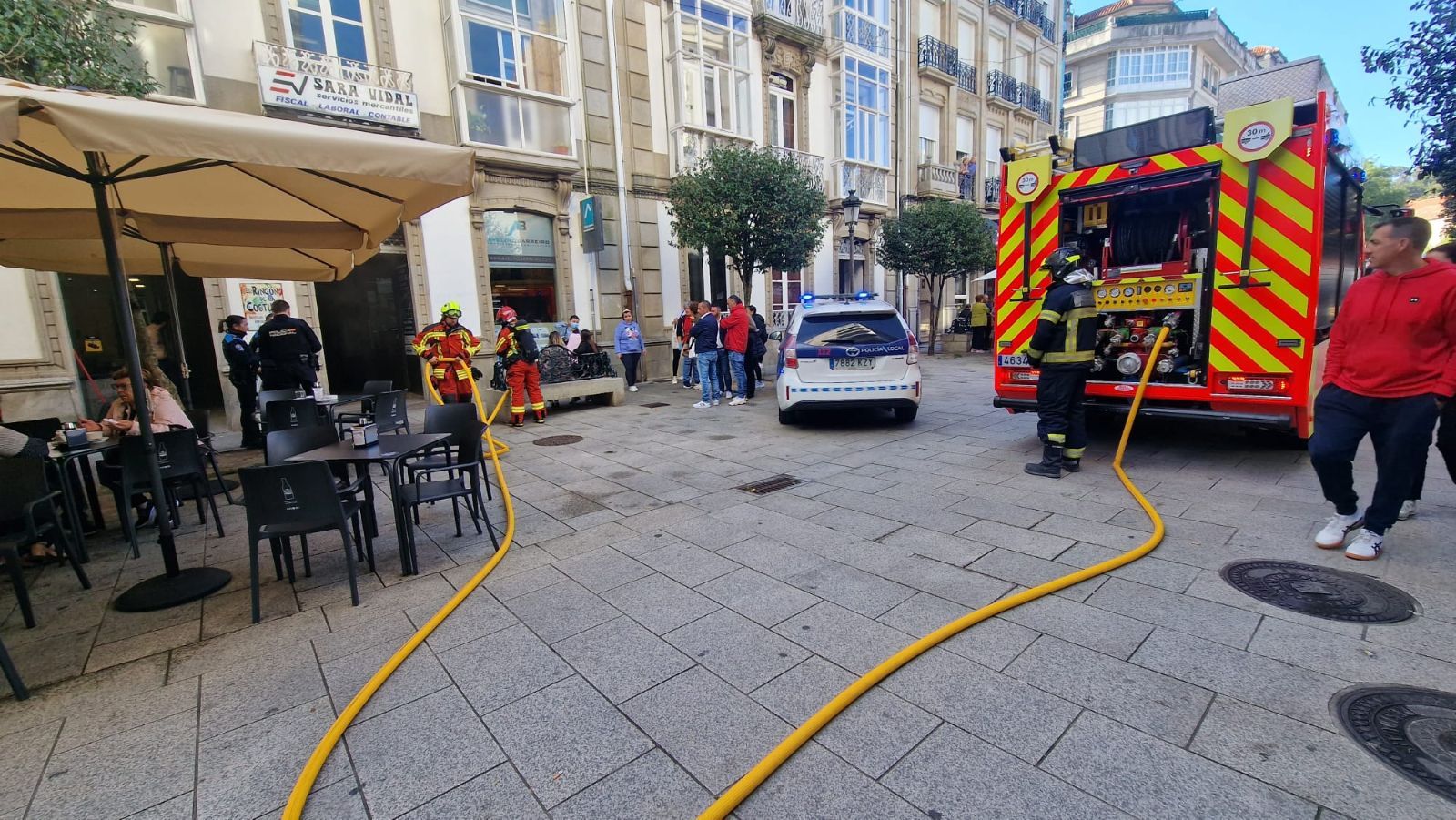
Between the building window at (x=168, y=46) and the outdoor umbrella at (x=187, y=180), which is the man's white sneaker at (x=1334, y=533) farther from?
the building window at (x=168, y=46)

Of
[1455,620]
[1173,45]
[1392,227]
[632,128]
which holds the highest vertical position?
[1173,45]

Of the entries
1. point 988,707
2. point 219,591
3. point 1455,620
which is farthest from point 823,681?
point 219,591

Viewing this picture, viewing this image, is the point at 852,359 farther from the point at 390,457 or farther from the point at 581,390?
the point at 390,457

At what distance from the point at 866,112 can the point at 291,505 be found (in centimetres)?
1917

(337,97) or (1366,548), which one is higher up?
(337,97)

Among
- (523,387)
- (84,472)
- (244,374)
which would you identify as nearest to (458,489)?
(84,472)

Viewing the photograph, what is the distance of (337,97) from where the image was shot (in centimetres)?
A: 1048

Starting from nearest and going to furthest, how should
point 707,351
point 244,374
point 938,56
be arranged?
point 244,374
point 707,351
point 938,56

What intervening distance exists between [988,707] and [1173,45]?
157 feet

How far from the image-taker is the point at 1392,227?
3.50 meters

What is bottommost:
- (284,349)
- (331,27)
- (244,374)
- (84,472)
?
(84,472)

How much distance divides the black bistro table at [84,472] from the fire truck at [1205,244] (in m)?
8.00

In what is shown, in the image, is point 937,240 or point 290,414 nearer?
point 290,414

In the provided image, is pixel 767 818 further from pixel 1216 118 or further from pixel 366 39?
pixel 366 39
